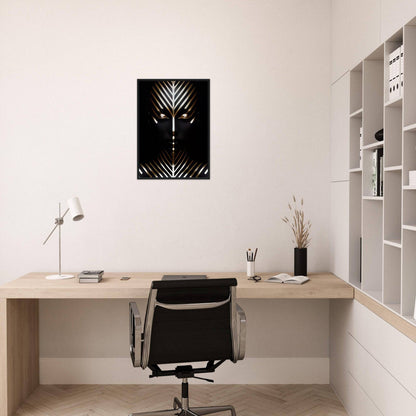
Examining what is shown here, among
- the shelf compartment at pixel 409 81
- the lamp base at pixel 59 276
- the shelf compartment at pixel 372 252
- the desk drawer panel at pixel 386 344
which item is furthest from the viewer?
the lamp base at pixel 59 276

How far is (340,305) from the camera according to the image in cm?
363

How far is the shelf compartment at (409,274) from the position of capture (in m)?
2.49

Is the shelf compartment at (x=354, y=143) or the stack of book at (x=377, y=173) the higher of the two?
the shelf compartment at (x=354, y=143)

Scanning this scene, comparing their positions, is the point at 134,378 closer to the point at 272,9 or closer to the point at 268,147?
the point at 268,147

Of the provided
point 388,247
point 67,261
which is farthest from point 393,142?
point 67,261

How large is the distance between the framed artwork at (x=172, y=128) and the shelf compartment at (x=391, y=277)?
5.24 feet

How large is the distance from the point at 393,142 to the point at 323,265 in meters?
1.46

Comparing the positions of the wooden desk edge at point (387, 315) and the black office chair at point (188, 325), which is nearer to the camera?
the wooden desk edge at point (387, 315)

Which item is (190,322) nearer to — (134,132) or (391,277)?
(391,277)


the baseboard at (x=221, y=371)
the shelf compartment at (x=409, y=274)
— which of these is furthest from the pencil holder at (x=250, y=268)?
the shelf compartment at (x=409, y=274)

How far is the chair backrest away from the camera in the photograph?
2.70 meters

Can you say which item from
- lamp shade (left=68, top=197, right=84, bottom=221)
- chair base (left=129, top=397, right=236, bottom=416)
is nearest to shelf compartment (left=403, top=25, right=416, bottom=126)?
chair base (left=129, top=397, right=236, bottom=416)

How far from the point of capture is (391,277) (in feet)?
9.05

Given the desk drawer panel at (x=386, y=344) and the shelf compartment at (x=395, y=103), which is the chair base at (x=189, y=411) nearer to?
the desk drawer panel at (x=386, y=344)
